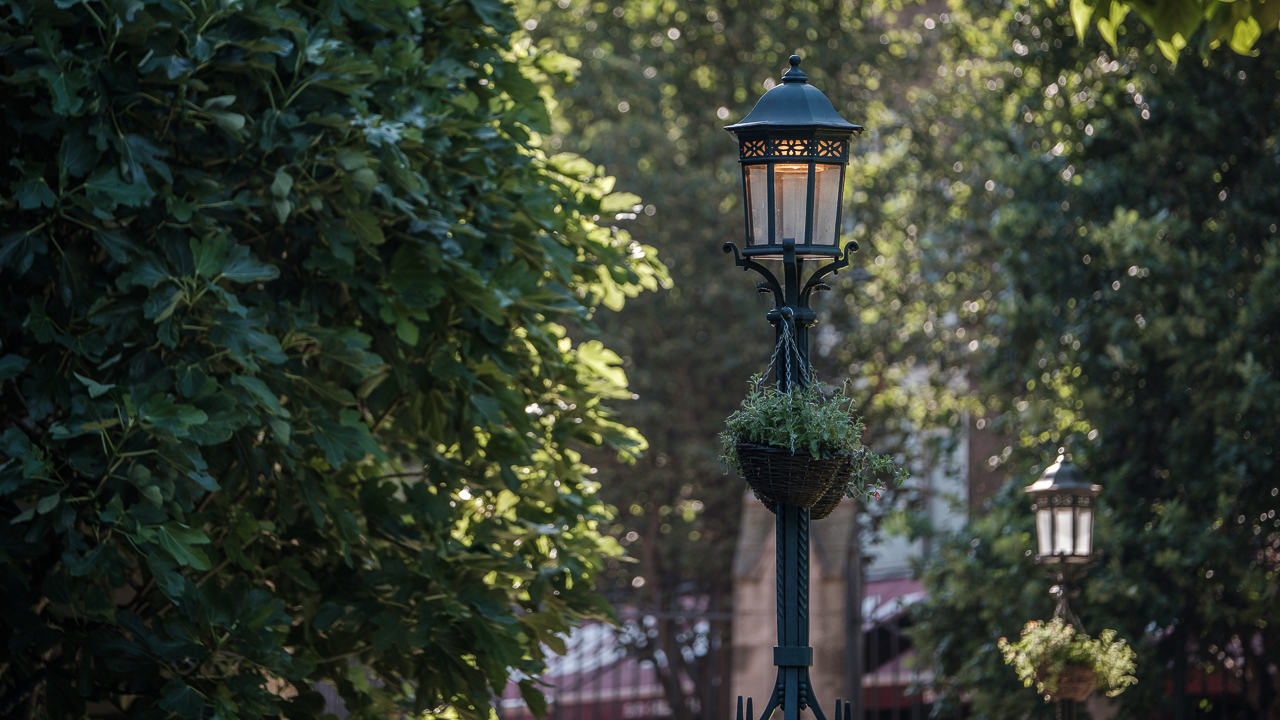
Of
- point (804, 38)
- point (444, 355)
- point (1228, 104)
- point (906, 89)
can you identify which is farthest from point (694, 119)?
point (444, 355)

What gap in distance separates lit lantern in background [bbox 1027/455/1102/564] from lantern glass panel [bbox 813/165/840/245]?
437cm

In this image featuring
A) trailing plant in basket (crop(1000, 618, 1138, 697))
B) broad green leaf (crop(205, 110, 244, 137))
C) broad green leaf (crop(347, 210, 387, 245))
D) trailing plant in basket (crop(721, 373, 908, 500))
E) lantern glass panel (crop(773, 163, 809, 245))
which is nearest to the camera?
trailing plant in basket (crop(721, 373, 908, 500))

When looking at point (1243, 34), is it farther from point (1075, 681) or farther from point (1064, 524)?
point (1075, 681)

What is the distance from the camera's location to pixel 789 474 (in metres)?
4.89

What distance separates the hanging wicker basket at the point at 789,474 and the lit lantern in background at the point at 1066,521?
4.49 meters

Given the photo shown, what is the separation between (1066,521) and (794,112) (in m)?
4.76

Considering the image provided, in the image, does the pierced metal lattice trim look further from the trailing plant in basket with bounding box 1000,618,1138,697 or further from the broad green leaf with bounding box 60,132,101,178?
the trailing plant in basket with bounding box 1000,618,1138,697

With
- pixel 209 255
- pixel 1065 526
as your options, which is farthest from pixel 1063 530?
pixel 209 255

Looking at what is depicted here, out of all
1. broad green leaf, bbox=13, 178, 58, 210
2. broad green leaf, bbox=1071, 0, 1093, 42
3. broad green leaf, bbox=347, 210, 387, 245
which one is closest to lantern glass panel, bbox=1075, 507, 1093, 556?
broad green leaf, bbox=347, 210, 387, 245

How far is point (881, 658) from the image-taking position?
20016 mm

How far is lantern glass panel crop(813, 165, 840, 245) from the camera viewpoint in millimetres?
5236

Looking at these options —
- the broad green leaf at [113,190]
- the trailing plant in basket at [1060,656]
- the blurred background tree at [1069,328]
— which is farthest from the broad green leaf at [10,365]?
the blurred background tree at [1069,328]

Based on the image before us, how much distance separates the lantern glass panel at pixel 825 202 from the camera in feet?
17.2

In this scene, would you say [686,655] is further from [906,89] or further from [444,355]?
[444,355]
